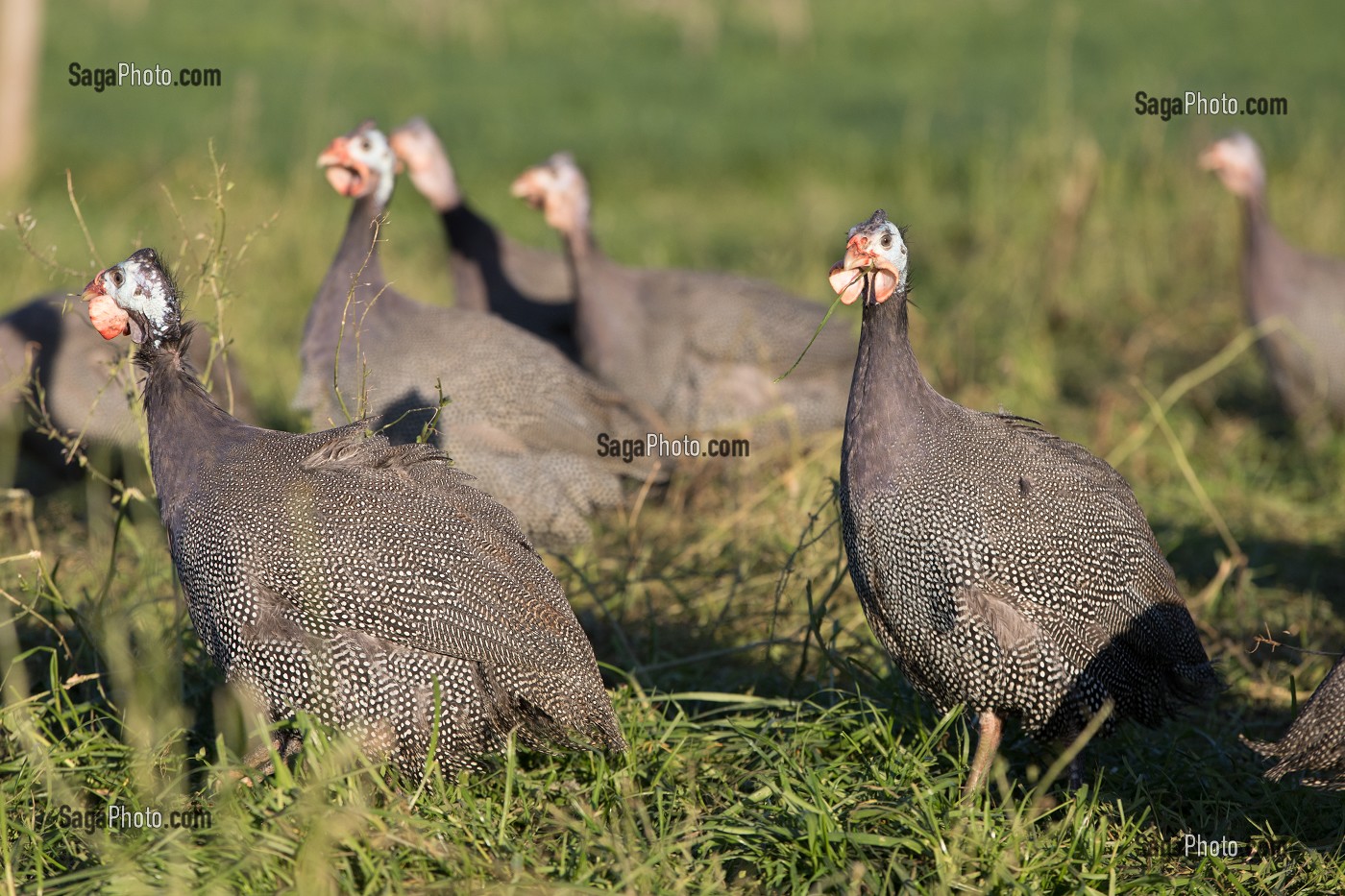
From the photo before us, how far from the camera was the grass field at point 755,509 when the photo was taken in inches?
126

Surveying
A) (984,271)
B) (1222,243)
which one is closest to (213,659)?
(984,271)

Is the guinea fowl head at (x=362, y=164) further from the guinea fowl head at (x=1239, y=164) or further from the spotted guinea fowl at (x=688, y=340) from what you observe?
the guinea fowl head at (x=1239, y=164)

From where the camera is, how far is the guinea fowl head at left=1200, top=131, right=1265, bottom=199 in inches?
264

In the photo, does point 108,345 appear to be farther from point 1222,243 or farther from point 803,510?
point 1222,243

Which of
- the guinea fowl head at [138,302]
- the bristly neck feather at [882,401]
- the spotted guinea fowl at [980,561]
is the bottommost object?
the spotted guinea fowl at [980,561]

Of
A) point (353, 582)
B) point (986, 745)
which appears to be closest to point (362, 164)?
point (353, 582)

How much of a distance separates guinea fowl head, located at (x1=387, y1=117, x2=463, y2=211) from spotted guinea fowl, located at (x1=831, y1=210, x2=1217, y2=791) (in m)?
3.10

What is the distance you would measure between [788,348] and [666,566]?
1.48m

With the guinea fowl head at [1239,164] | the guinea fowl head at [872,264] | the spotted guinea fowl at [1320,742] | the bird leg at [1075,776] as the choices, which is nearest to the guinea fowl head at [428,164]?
the guinea fowl head at [872,264]

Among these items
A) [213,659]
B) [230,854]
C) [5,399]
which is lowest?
[230,854]

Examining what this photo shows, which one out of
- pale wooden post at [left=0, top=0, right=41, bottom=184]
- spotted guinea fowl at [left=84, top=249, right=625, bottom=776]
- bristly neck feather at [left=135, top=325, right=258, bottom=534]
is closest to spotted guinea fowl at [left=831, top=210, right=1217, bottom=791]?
spotted guinea fowl at [left=84, top=249, right=625, bottom=776]

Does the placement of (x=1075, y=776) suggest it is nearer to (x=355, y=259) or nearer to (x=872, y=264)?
(x=872, y=264)

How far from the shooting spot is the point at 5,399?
5453 millimetres

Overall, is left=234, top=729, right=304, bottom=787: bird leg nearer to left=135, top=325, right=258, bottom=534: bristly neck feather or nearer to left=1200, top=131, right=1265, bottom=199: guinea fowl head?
left=135, top=325, right=258, bottom=534: bristly neck feather
